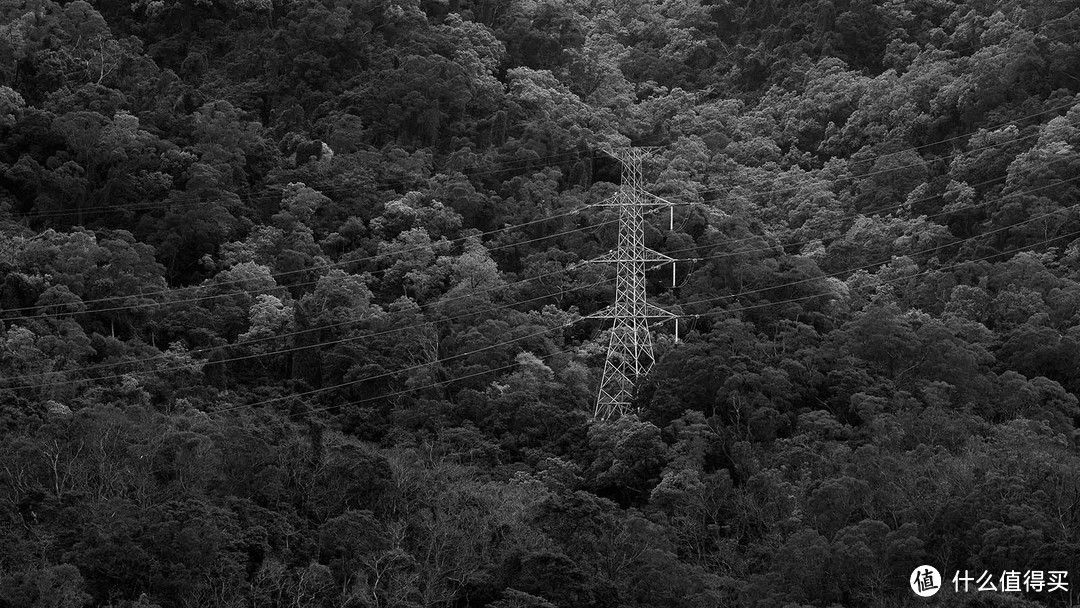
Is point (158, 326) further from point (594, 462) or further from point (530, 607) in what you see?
point (530, 607)

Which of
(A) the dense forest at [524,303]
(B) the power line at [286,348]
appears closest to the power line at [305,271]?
(A) the dense forest at [524,303]

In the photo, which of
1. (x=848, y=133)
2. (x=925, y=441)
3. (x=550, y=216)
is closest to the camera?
(x=925, y=441)

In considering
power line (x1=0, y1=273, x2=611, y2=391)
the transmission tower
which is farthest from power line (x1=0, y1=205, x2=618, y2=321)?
the transmission tower

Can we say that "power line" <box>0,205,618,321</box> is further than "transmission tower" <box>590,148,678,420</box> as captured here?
Yes

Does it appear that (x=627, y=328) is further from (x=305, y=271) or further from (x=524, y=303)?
(x=305, y=271)

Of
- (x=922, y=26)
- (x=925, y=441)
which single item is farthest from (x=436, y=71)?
(x=925, y=441)

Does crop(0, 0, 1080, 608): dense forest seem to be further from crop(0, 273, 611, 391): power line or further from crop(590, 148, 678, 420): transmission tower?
crop(590, 148, 678, 420): transmission tower

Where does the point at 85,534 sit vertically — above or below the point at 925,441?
below

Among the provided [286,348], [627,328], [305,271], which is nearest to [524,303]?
[627,328]
